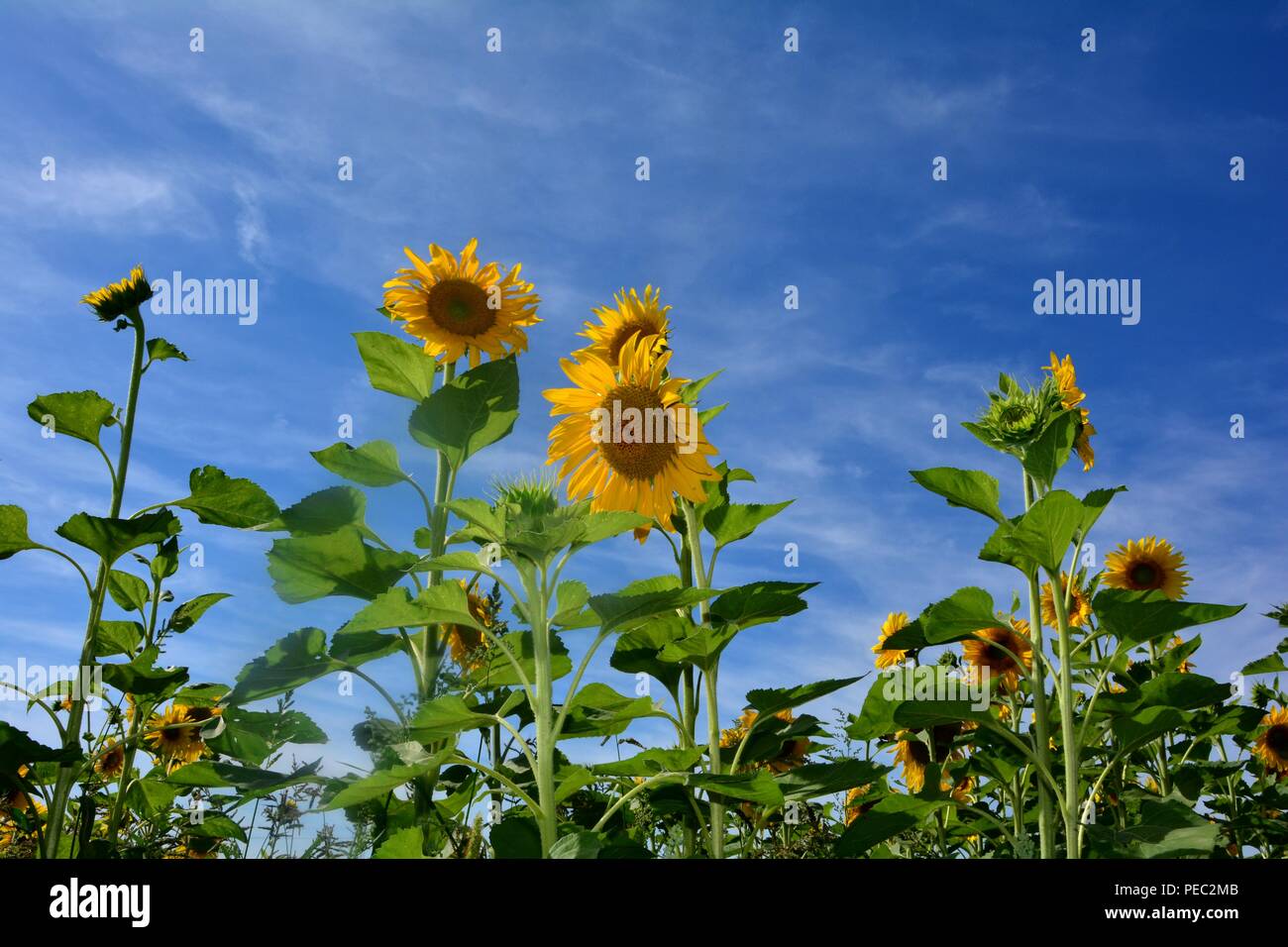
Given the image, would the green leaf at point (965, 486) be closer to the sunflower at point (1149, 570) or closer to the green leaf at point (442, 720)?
the green leaf at point (442, 720)

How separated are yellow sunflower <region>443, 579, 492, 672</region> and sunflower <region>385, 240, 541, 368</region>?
2.76ft

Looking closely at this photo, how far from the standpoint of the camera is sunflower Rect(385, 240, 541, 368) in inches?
128

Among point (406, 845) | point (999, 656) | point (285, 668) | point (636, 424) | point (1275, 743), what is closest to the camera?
point (406, 845)

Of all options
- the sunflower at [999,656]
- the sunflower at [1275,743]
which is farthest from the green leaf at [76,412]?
the sunflower at [1275,743]

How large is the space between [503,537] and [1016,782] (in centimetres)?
290

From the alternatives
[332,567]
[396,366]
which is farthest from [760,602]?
[396,366]

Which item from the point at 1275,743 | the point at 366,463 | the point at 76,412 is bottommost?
the point at 1275,743

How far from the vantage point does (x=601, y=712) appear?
119 inches

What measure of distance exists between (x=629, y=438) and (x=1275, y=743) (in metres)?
6.39

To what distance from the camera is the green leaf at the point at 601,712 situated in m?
2.69

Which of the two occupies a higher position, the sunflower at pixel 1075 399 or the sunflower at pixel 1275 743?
the sunflower at pixel 1075 399

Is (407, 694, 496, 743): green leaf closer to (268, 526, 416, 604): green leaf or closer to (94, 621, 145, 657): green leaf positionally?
(268, 526, 416, 604): green leaf

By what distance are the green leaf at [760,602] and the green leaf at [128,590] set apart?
2.20 metres

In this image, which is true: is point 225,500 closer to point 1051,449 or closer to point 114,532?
point 114,532
